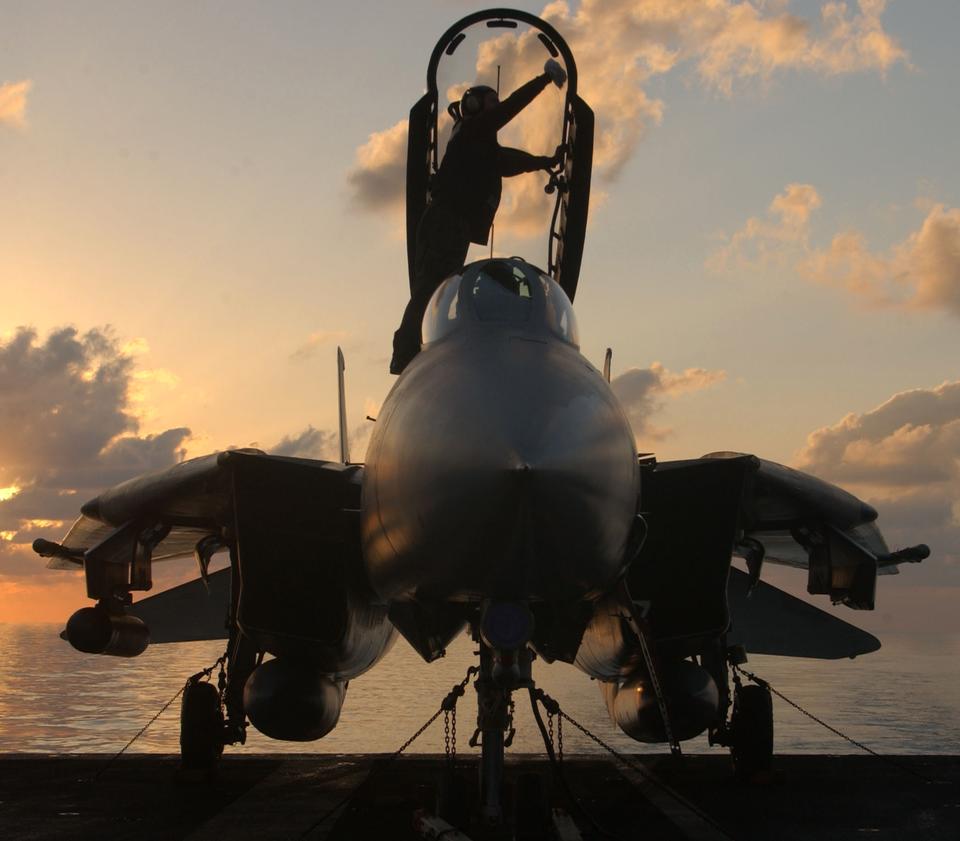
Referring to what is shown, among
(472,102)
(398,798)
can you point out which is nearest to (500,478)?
(472,102)

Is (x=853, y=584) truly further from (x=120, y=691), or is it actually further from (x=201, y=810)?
(x=120, y=691)

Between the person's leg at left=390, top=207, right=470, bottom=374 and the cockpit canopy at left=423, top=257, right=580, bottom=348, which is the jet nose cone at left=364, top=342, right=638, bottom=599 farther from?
the person's leg at left=390, top=207, right=470, bottom=374

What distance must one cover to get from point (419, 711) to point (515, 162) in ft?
82.1

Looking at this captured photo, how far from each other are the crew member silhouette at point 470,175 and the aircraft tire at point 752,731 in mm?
4872

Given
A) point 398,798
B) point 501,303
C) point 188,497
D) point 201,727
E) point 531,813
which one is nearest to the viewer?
point 531,813

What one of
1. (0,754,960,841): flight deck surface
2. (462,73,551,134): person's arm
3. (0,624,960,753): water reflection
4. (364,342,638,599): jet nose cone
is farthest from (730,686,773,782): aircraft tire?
(0,624,960,753): water reflection

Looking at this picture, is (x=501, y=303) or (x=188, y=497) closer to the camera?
(x=501, y=303)

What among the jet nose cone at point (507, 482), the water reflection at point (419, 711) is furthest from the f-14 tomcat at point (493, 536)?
the water reflection at point (419, 711)

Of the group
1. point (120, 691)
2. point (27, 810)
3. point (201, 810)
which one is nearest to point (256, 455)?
point (201, 810)

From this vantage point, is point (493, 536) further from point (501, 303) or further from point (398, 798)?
point (398, 798)

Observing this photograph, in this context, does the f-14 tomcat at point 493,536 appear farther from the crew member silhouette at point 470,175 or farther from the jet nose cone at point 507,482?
the crew member silhouette at point 470,175

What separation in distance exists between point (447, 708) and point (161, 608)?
21.9 feet

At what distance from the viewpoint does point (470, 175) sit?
31.8ft

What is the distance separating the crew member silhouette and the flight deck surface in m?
4.00
